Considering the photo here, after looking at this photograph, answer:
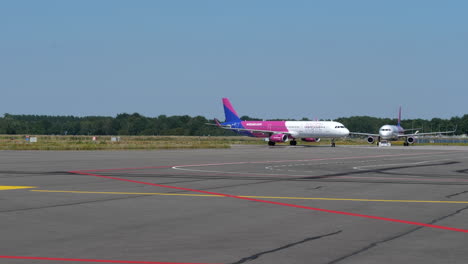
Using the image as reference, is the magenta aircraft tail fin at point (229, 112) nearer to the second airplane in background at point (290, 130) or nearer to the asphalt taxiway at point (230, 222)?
the second airplane in background at point (290, 130)

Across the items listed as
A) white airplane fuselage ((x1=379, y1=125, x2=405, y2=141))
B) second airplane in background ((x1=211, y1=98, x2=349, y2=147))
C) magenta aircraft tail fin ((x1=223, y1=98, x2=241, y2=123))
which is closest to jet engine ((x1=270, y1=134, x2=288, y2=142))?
second airplane in background ((x1=211, y1=98, x2=349, y2=147))

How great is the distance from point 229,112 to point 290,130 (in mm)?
15562

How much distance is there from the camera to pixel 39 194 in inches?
752

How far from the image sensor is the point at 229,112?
102 metres

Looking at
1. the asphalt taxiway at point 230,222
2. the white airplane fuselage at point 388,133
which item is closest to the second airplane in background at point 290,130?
the white airplane fuselage at point 388,133

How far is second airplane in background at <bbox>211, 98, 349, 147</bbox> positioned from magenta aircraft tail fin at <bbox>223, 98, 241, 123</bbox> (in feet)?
1.69

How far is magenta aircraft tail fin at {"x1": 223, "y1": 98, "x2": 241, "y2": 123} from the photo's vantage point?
10100 centimetres

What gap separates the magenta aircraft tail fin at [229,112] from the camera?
3976 inches

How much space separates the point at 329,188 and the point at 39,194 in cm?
1022

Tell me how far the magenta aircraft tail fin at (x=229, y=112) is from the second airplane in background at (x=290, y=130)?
515 mm

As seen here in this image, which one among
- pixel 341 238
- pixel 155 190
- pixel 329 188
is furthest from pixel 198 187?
pixel 341 238

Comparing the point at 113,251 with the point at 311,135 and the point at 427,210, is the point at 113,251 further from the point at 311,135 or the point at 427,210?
the point at 311,135

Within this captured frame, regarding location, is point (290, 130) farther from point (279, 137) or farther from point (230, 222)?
point (230, 222)

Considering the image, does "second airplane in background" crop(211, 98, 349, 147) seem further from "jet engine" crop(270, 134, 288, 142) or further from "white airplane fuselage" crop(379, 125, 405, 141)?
"white airplane fuselage" crop(379, 125, 405, 141)
